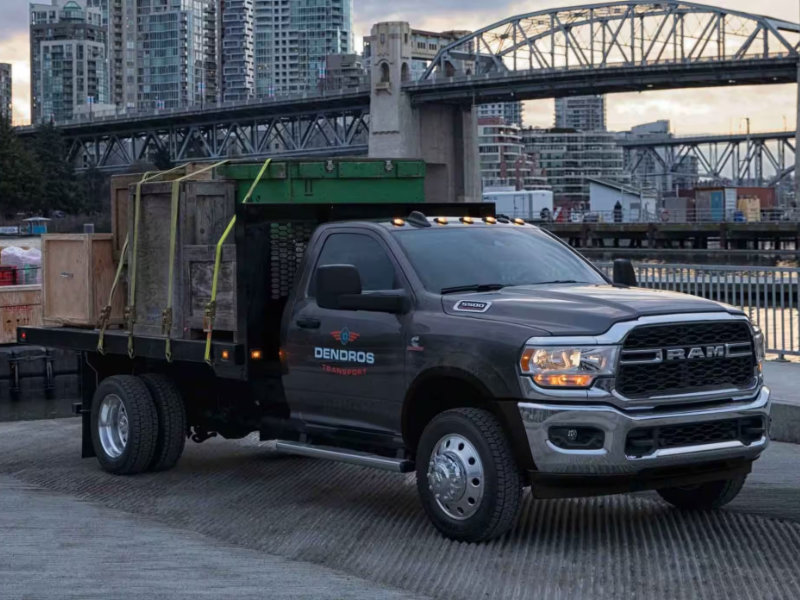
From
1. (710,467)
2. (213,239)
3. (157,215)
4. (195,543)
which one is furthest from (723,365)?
(157,215)

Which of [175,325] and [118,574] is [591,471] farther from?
[175,325]

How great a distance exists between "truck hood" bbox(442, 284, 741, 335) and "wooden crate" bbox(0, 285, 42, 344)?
2293 centimetres

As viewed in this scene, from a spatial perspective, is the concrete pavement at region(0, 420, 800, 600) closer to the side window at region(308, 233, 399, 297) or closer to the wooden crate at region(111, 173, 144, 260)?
the side window at region(308, 233, 399, 297)

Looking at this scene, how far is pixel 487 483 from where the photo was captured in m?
7.98

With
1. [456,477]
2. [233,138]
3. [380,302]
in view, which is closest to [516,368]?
[456,477]

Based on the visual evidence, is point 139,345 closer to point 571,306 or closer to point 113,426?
point 113,426

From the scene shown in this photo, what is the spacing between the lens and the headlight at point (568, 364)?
775 centimetres

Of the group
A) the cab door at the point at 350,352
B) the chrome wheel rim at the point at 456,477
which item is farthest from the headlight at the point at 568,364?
the cab door at the point at 350,352

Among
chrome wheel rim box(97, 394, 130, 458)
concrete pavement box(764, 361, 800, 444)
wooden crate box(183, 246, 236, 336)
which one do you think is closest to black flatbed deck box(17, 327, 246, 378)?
wooden crate box(183, 246, 236, 336)

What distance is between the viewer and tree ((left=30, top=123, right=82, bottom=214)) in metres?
132

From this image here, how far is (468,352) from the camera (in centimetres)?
822

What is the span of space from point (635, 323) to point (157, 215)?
471 cm

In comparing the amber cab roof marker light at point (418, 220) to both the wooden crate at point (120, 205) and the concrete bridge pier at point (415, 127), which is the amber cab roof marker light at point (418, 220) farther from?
the concrete bridge pier at point (415, 127)

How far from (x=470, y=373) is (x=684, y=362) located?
4.22 ft
